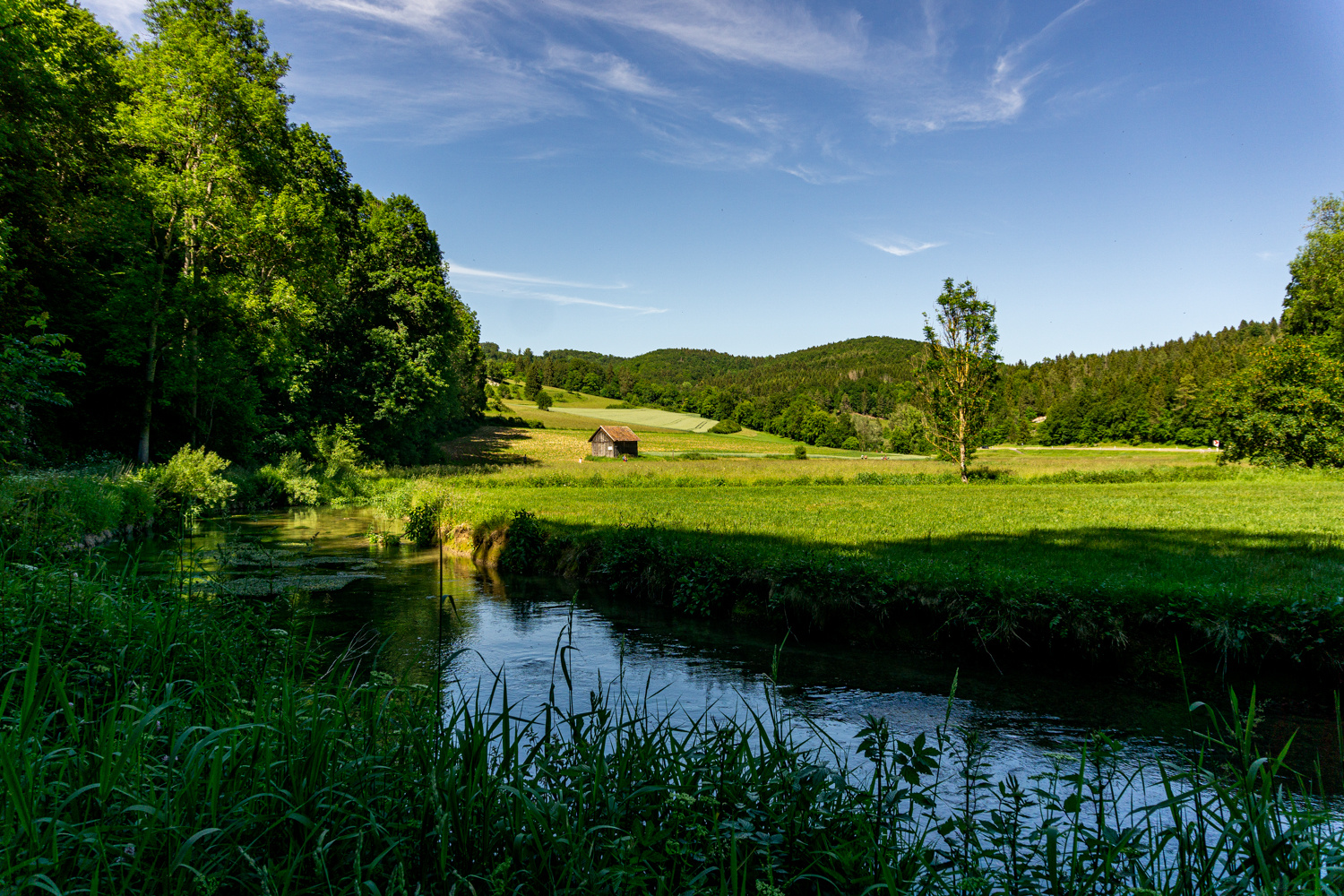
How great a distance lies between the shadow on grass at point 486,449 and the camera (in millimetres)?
50375

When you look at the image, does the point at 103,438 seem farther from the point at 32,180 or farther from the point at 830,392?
the point at 830,392

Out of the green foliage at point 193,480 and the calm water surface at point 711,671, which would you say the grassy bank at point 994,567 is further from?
the green foliage at point 193,480

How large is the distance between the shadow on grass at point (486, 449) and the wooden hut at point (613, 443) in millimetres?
8099

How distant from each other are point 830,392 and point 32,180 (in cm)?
12700

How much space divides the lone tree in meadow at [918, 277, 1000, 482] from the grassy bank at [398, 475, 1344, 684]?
15.0m

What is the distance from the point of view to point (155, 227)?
77.6 ft

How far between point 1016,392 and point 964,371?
9864 centimetres

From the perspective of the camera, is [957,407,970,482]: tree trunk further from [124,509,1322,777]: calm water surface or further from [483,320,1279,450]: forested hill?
[483,320,1279,450]: forested hill

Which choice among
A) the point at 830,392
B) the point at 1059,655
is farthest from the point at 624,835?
the point at 830,392

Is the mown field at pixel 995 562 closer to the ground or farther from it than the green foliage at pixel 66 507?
closer to the ground

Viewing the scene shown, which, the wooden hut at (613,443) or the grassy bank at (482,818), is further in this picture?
the wooden hut at (613,443)

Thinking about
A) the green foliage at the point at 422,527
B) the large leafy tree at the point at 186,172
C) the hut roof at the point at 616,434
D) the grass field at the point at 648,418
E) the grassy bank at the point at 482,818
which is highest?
the large leafy tree at the point at 186,172

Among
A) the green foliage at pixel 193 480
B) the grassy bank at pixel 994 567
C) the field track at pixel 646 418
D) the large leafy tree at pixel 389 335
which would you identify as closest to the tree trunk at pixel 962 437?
the grassy bank at pixel 994 567

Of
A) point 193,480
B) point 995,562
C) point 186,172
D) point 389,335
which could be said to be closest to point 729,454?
point 389,335
